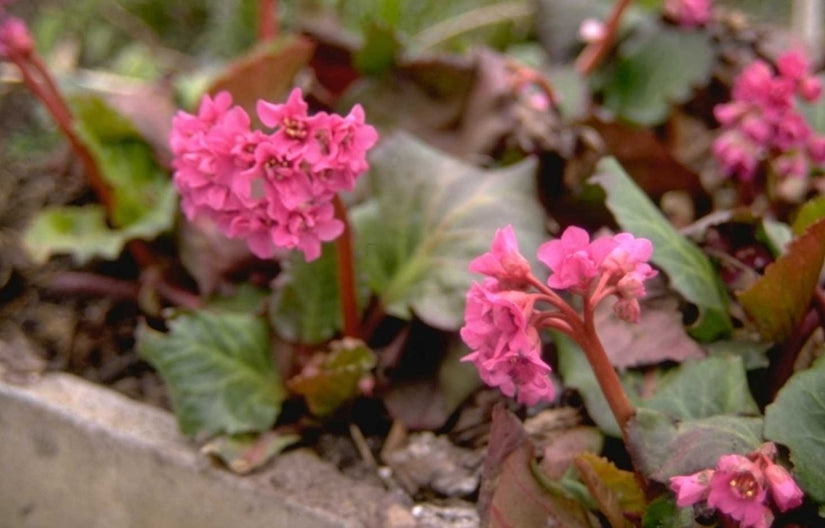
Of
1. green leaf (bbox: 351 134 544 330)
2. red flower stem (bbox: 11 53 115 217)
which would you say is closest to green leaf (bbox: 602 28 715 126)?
green leaf (bbox: 351 134 544 330)

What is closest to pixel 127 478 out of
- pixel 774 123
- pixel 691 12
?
pixel 774 123

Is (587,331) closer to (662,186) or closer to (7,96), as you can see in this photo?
(662,186)

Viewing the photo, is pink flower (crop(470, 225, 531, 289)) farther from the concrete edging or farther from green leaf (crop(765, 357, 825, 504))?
the concrete edging

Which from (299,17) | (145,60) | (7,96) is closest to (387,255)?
(299,17)

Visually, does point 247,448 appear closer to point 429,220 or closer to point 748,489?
point 429,220

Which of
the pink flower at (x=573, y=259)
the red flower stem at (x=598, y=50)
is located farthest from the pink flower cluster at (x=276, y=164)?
the red flower stem at (x=598, y=50)
